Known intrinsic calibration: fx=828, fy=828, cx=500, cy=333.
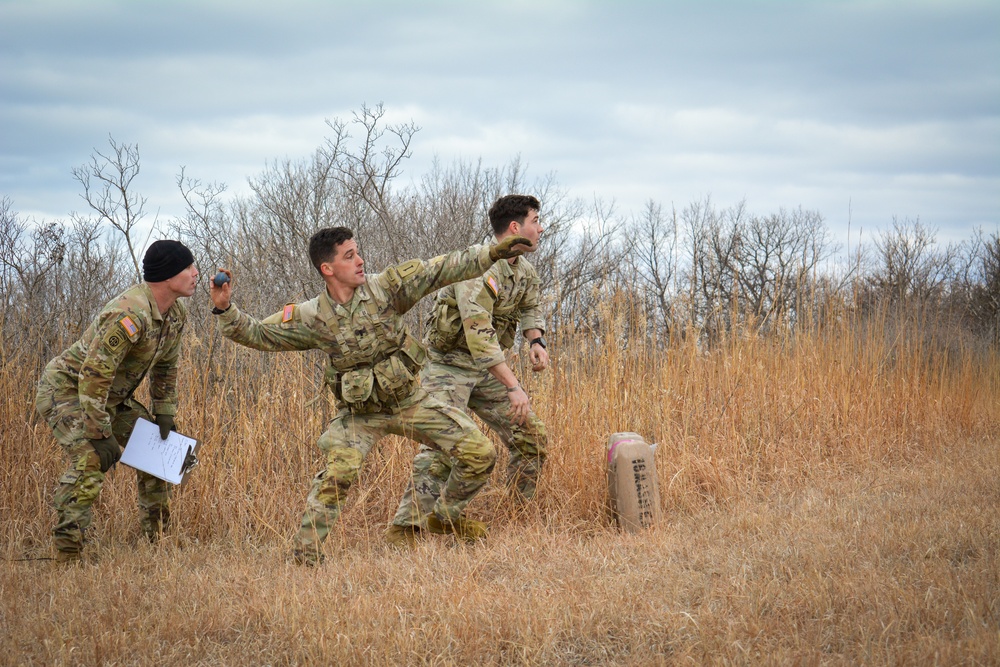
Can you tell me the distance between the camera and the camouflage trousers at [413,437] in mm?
4242

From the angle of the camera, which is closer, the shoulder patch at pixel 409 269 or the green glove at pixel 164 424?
the shoulder patch at pixel 409 269

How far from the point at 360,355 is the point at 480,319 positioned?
71cm

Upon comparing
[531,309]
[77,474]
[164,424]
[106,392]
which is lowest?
[77,474]

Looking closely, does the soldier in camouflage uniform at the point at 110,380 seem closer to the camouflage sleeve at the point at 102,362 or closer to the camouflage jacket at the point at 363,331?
the camouflage sleeve at the point at 102,362

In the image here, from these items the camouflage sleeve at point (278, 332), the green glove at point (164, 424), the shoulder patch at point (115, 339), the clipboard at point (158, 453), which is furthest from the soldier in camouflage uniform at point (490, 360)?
the shoulder patch at point (115, 339)

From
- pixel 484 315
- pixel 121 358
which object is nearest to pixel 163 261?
pixel 121 358

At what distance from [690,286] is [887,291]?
3.49 m

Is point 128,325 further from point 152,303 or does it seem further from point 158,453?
point 158,453

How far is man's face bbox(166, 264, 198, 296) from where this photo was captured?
458cm

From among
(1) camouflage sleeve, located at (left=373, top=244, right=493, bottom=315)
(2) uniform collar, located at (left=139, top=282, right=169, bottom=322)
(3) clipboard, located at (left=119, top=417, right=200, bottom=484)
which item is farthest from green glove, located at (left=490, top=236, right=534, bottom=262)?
(3) clipboard, located at (left=119, top=417, right=200, bottom=484)

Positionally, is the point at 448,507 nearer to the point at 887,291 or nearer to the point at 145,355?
the point at 145,355

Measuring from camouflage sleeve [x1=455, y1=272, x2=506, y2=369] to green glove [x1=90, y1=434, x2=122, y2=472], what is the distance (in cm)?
202

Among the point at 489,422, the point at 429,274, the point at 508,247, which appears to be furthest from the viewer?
the point at 489,422

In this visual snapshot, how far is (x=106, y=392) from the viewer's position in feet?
14.4
